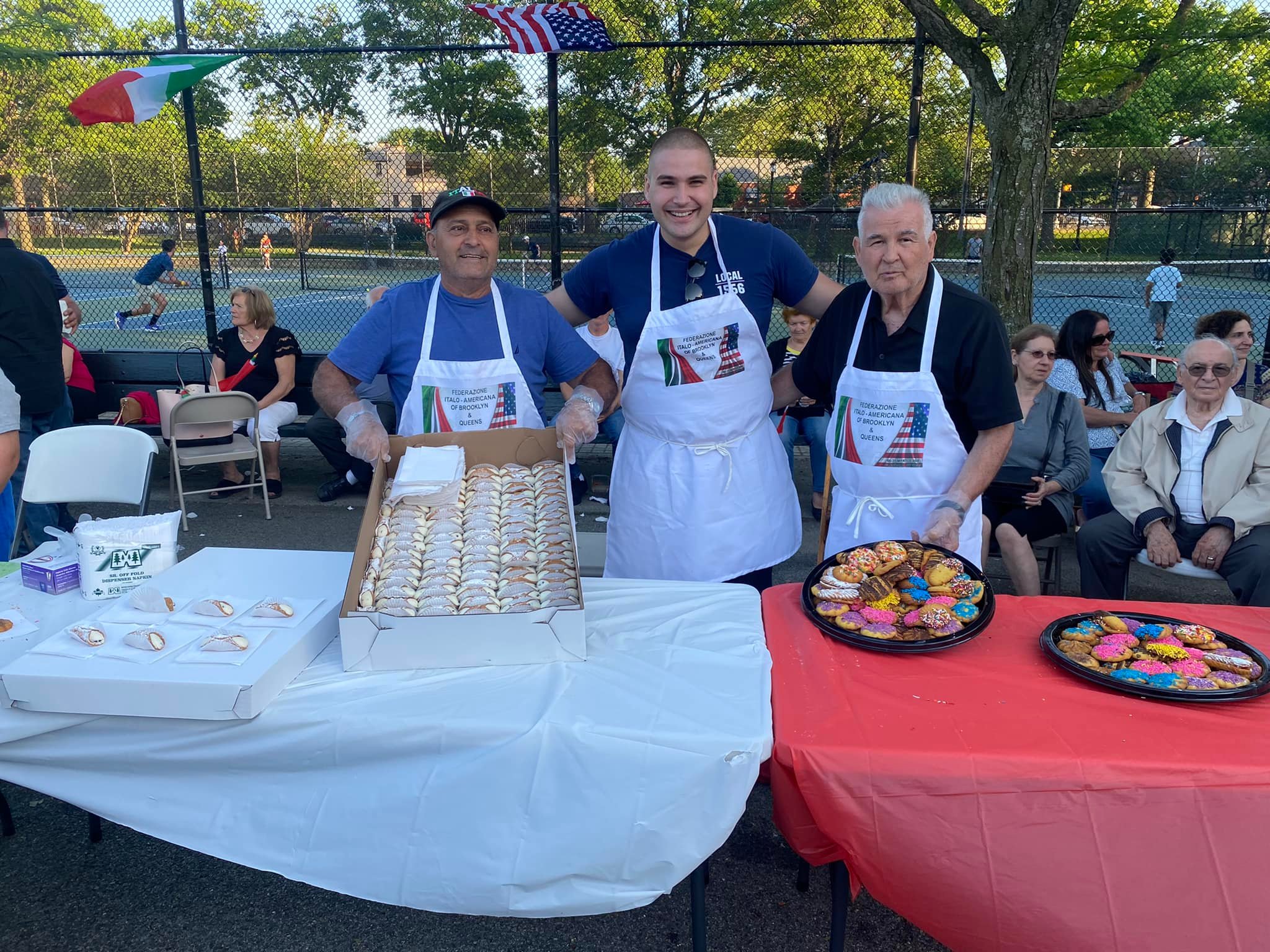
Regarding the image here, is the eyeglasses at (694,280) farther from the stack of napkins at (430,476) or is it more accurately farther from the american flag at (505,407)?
the stack of napkins at (430,476)

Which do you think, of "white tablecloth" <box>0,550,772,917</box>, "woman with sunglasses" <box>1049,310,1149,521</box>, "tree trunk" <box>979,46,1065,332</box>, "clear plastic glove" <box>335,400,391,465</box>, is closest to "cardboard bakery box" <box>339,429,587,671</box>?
"white tablecloth" <box>0,550,772,917</box>

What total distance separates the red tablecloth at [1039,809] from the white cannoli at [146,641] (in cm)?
115

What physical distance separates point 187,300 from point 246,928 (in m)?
18.8

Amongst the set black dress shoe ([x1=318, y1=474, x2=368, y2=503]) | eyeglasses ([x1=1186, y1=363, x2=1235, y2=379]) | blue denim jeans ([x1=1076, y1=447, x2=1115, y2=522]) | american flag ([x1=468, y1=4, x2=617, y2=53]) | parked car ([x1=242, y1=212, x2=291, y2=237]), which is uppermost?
american flag ([x1=468, y1=4, x2=617, y2=53])

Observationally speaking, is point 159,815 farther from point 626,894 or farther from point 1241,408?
point 1241,408

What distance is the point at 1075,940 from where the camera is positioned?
139cm

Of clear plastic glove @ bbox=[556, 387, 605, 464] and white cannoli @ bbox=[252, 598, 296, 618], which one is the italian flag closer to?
clear plastic glove @ bbox=[556, 387, 605, 464]

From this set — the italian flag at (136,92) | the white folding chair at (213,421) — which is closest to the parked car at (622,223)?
the white folding chair at (213,421)

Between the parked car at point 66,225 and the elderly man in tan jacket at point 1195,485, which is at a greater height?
the parked car at point 66,225

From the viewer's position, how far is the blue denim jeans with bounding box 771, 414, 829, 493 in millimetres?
5512

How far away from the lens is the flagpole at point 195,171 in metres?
6.65

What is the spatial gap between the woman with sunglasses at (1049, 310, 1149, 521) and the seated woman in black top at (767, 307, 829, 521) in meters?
1.35

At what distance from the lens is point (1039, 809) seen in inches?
55.8

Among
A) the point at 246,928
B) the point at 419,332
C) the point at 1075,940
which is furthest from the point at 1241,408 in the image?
the point at 246,928
